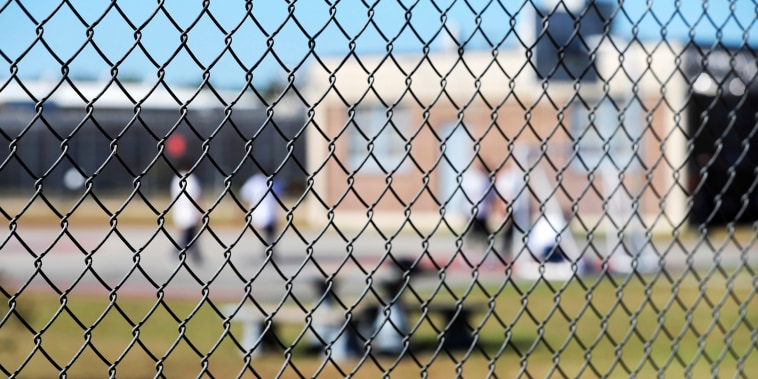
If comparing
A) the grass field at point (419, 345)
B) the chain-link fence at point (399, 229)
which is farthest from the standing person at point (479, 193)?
the grass field at point (419, 345)

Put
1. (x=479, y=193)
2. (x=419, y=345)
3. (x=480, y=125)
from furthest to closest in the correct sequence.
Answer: (x=480, y=125) < (x=479, y=193) < (x=419, y=345)

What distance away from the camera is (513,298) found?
12984mm

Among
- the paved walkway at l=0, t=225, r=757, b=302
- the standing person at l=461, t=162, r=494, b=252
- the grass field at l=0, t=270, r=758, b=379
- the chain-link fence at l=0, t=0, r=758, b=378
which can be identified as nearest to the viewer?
the chain-link fence at l=0, t=0, r=758, b=378

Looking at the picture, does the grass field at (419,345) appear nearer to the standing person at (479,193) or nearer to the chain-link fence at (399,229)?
the chain-link fence at (399,229)

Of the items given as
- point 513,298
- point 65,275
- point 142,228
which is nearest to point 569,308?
point 513,298

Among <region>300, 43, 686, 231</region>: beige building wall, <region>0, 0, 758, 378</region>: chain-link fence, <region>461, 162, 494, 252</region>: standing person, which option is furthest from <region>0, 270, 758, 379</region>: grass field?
<region>300, 43, 686, 231</region>: beige building wall

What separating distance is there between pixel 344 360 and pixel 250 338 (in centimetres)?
87

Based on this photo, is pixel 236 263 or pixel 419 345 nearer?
pixel 419 345

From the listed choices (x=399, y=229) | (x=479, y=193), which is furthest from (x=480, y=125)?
(x=399, y=229)

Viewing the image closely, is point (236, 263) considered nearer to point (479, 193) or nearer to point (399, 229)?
point (479, 193)

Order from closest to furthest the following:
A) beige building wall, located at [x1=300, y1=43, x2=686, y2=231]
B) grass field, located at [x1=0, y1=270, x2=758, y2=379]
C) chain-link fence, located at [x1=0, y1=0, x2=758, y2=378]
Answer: chain-link fence, located at [x1=0, y1=0, x2=758, y2=378] → grass field, located at [x1=0, y1=270, x2=758, y2=379] → beige building wall, located at [x1=300, y1=43, x2=686, y2=231]

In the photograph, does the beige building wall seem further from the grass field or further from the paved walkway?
the grass field

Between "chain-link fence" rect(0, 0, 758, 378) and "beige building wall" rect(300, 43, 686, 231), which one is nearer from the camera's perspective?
"chain-link fence" rect(0, 0, 758, 378)

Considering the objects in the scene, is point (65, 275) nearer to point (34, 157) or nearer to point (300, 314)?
point (300, 314)
